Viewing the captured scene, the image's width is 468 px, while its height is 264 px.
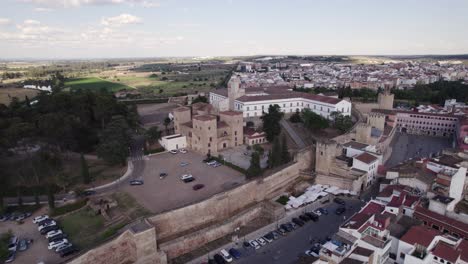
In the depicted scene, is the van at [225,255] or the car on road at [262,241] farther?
the car on road at [262,241]

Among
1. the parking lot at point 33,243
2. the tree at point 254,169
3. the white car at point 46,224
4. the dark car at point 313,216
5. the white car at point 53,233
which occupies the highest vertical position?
the tree at point 254,169

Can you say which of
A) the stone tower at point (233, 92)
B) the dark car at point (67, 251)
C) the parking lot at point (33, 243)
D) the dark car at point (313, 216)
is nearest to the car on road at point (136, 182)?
the parking lot at point (33, 243)

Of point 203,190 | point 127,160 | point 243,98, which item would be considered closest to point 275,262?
point 203,190

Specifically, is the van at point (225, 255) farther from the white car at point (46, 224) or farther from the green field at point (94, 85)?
the green field at point (94, 85)

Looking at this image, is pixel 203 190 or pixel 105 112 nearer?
pixel 203 190

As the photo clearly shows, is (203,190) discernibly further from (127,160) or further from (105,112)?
(105,112)

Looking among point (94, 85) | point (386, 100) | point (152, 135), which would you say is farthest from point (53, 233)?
point (94, 85)
